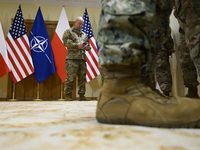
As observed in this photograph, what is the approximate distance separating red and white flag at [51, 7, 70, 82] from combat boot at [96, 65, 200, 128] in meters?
2.93

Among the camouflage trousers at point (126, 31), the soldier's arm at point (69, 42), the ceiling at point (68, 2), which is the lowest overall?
the camouflage trousers at point (126, 31)

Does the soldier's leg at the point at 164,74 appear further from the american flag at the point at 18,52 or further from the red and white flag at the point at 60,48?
Answer: the american flag at the point at 18,52


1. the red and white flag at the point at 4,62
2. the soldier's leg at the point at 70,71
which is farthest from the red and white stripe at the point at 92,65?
the red and white flag at the point at 4,62

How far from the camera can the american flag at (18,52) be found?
3.25 meters

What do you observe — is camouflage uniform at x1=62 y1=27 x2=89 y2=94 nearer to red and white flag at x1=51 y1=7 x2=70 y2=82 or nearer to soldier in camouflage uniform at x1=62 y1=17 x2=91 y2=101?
soldier in camouflage uniform at x1=62 y1=17 x2=91 y2=101

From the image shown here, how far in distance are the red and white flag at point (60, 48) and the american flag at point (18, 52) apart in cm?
47

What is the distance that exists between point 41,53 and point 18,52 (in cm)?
41

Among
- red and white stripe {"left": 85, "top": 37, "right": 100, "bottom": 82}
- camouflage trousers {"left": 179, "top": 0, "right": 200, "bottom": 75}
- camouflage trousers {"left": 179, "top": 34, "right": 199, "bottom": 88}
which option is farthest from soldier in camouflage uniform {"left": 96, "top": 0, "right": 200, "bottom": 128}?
red and white stripe {"left": 85, "top": 37, "right": 100, "bottom": 82}

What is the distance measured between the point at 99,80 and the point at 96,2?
5.50 feet

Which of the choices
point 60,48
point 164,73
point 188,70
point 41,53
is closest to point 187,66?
point 188,70

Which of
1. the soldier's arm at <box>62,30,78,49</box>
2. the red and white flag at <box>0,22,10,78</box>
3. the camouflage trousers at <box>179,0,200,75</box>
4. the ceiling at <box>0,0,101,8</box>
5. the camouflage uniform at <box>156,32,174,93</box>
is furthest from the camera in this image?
the ceiling at <box>0,0,101,8</box>

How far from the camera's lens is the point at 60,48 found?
11.3 ft

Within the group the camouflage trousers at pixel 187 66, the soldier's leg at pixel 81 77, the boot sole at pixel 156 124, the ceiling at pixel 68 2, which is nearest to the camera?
the boot sole at pixel 156 124

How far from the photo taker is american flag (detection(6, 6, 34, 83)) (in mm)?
3252
